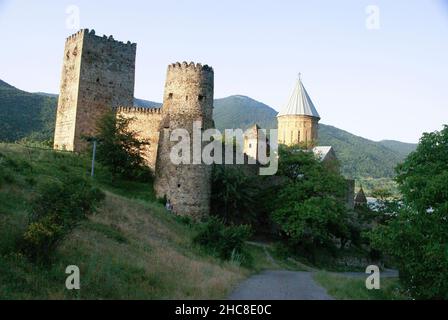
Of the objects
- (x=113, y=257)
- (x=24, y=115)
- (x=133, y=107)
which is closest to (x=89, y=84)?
(x=133, y=107)

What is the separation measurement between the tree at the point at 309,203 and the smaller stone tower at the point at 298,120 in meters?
15.5

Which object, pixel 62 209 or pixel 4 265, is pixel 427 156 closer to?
pixel 62 209

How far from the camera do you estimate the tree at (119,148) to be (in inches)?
1025

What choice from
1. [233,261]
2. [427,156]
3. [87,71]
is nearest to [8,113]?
[87,71]

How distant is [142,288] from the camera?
1061cm

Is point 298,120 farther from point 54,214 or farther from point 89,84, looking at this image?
point 54,214

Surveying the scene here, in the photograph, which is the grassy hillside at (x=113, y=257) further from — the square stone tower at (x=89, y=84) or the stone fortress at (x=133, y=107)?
the square stone tower at (x=89, y=84)

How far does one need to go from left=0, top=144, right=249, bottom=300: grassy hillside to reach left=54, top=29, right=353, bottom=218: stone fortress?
3064 millimetres

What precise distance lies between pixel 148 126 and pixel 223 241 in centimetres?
1257

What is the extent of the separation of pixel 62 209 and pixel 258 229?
70.3 feet

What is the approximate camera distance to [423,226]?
654 inches

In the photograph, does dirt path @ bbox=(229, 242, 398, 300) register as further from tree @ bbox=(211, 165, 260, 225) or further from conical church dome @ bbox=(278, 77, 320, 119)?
conical church dome @ bbox=(278, 77, 320, 119)

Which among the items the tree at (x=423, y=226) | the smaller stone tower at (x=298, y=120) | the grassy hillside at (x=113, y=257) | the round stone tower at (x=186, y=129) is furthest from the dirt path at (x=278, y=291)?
the smaller stone tower at (x=298, y=120)

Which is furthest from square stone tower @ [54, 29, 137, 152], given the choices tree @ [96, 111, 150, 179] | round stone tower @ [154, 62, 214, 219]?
round stone tower @ [154, 62, 214, 219]
